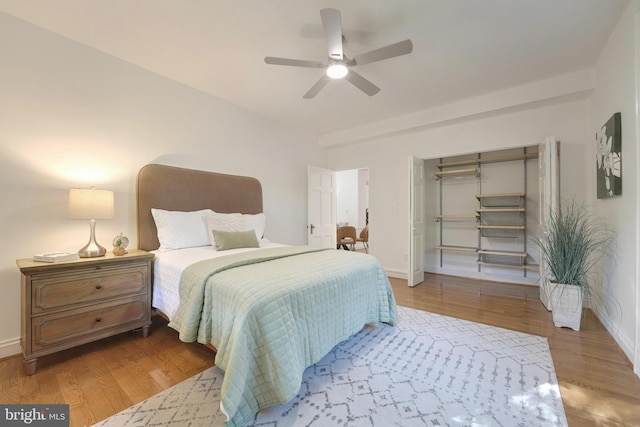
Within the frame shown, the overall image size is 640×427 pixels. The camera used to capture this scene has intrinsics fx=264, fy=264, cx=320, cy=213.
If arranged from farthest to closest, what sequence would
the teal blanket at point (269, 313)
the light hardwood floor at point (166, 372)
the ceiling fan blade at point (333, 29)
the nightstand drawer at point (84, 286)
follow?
the nightstand drawer at point (84, 286) → the ceiling fan blade at point (333, 29) → the light hardwood floor at point (166, 372) → the teal blanket at point (269, 313)


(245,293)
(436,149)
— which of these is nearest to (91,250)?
(245,293)

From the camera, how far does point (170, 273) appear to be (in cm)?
224

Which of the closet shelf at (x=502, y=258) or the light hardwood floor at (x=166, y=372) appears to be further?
the closet shelf at (x=502, y=258)

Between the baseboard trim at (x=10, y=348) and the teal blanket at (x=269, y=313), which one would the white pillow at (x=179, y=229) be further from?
the baseboard trim at (x=10, y=348)

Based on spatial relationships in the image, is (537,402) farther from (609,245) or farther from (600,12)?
(600,12)

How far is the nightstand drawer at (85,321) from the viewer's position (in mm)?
1880

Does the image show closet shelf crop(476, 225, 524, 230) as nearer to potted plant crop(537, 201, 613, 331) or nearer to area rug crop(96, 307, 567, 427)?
potted plant crop(537, 201, 613, 331)

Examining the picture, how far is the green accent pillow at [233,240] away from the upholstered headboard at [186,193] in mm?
616

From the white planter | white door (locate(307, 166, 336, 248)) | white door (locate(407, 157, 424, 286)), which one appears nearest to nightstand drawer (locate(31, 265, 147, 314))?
white door (locate(307, 166, 336, 248))

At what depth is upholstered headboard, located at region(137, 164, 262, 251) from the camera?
2.81 m

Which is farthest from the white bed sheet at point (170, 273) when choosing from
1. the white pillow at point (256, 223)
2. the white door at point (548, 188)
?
the white door at point (548, 188)

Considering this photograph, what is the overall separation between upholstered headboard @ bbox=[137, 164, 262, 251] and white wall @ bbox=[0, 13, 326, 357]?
5.2 inches

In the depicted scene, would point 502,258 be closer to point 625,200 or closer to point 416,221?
point 416,221

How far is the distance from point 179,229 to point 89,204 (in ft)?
2.62
